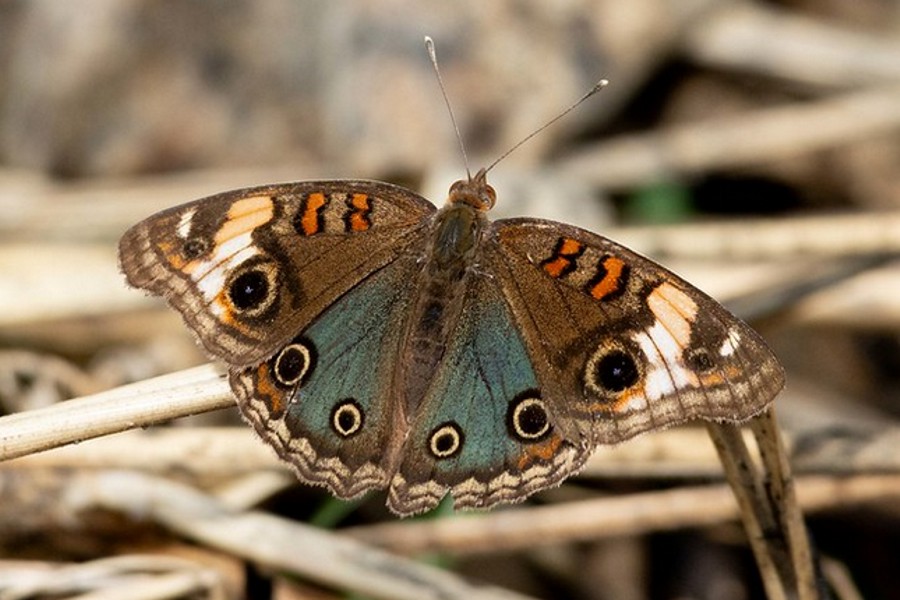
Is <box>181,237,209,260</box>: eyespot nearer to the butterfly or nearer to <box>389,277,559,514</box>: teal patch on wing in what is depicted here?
the butterfly

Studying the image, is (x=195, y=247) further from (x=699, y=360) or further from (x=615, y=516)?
(x=615, y=516)

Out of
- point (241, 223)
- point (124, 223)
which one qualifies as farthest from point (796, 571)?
point (124, 223)

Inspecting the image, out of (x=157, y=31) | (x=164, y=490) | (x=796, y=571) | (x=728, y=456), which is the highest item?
(x=157, y=31)

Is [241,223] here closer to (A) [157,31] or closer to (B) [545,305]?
(B) [545,305]

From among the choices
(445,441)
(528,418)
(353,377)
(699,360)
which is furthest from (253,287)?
(699,360)

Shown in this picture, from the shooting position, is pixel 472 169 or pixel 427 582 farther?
pixel 472 169

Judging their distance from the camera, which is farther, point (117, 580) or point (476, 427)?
point (117, 580)

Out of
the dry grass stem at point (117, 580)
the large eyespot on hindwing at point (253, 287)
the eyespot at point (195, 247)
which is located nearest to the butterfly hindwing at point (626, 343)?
the large eyespot on hindwing at point (253, 287)
